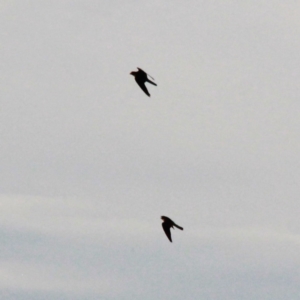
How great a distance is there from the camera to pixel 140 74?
80250mm

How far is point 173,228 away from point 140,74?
16.1m

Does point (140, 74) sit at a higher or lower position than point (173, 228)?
higher

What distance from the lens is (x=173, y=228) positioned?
84250mm
